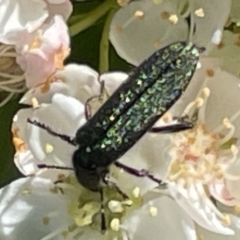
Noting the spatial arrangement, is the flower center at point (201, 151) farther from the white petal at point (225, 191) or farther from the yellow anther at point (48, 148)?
the yellow anther at point (48, 148)

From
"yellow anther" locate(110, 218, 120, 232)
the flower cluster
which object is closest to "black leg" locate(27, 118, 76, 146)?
the flower cluster

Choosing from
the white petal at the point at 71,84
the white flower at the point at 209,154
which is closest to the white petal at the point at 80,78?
the white petal at the point at 71,84

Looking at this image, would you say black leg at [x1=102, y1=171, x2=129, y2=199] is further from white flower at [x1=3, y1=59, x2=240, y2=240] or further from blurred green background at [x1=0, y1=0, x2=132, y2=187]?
blurred green background at [x1=0, y1=0, x2=132, y2=187]

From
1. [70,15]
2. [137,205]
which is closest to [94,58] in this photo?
[70,15]

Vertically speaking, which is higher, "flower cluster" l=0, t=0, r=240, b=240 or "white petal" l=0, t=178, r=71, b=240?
"flower cluster" l=0, t=0, r=240, b=240

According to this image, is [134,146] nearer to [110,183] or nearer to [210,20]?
[110,183]

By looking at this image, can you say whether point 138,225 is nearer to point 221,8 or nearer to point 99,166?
point 99,166
